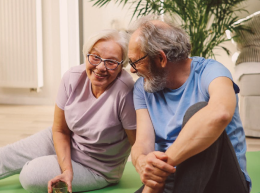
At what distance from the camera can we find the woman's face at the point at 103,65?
156 cm

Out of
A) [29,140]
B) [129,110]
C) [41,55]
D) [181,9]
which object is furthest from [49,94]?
[129,110]

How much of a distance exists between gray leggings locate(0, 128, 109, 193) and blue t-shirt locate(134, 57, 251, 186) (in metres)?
0.44

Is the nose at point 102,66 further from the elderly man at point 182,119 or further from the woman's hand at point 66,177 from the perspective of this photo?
the woman's hand at point 66,177

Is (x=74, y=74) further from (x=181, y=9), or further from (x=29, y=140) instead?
(x=181, y=9)

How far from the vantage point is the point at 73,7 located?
15.8 feet

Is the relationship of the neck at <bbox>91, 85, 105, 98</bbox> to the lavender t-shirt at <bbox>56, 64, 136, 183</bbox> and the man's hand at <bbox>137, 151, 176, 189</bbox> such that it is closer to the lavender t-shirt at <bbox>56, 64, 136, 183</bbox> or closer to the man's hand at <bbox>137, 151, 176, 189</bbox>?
the lavender t-shirt at <bbox>56, 64, 136, 183</bbox>

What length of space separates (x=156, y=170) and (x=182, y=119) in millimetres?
261

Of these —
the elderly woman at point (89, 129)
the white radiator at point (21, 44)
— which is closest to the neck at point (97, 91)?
the elderly woman at point (89, 129)

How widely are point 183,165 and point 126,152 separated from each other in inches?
24.6

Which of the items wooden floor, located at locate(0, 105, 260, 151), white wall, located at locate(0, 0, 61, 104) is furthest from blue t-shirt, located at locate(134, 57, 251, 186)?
white wall, located at locate(0, 0, 61, 104)

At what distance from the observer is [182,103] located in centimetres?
141

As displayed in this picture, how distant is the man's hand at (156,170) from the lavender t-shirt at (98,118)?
41 centimetres

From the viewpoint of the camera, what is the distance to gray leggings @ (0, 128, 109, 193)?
5.68 ft

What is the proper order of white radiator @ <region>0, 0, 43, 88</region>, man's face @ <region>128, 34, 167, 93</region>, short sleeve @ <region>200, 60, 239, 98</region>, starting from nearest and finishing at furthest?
short sleeve @ <region>200, 60, 239, 98</region>, man's face @ <region>128, 34, 167, 93</region>, white radiator @ <region>0, 0, 43, 88</region>
